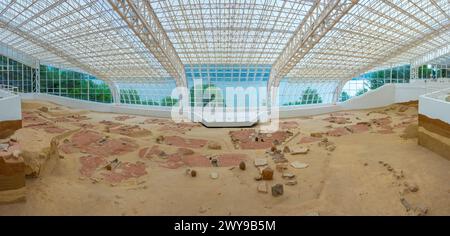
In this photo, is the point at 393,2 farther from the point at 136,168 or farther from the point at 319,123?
the point at 136,168

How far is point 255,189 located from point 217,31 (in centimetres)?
2715

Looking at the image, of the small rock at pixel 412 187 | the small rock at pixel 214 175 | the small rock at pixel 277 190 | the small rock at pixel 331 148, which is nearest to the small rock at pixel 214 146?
the small rock at pixel 214 175

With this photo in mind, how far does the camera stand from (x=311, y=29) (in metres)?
28.3

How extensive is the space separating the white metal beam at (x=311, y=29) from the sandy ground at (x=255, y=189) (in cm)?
1273

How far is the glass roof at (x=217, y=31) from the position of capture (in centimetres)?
2939

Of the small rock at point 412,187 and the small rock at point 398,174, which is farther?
the small rock at point 398,174

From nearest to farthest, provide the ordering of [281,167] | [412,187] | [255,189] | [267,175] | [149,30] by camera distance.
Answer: [412,187]
[255,189]
[267,175]
[281,167]
[149,30]

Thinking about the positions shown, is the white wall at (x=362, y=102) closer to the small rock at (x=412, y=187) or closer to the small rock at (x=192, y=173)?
the small rock at (x=412, y=187)

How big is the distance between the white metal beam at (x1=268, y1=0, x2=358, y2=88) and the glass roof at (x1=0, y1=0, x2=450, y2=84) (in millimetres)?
682

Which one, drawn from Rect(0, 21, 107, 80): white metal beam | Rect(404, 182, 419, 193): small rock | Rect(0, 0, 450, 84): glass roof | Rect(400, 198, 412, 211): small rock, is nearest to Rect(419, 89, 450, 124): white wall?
Rect(404, 182, 419, 193): small rock

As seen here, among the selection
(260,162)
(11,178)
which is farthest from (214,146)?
(11,178)

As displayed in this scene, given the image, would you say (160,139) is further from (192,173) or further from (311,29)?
(311,29)

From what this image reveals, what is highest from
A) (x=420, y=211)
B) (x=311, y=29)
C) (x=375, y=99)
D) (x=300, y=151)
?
(x=311, y=29)
